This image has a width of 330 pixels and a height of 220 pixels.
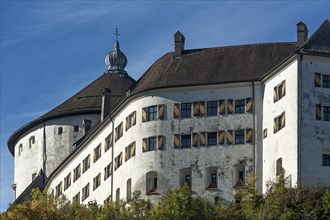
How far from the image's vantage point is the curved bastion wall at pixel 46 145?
116m

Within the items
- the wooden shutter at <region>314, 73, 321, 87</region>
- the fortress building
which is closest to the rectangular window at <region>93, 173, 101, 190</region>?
the fortress building

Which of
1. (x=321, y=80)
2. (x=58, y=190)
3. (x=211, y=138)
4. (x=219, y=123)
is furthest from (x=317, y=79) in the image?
(x=58, y=190)

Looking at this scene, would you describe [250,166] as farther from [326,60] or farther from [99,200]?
[99,200]

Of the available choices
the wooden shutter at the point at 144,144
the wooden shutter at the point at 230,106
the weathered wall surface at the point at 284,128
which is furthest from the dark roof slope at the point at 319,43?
the wooden shutter at the point at 144,144

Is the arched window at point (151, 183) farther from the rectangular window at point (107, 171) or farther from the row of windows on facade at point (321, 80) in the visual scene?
the row of windows on facade at point (321, 80)

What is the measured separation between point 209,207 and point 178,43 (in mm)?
15070

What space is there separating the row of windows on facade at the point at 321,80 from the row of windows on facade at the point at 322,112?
1.38 meters

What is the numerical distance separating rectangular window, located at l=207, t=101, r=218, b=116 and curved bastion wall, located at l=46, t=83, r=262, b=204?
15 cm

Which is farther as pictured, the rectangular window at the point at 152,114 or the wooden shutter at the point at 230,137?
the rectangular window at the point at 152,114

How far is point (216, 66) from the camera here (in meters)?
94.1

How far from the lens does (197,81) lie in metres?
92.2

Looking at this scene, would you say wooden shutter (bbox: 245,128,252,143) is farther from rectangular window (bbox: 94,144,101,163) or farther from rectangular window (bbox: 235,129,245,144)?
rectangular window (bbox: 94,144,101,163)

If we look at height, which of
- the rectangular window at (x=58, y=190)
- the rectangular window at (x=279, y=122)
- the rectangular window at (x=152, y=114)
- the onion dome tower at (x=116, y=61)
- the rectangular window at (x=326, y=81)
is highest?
the onion dome tower at (x=116, y=61)

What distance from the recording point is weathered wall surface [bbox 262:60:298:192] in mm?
83875
